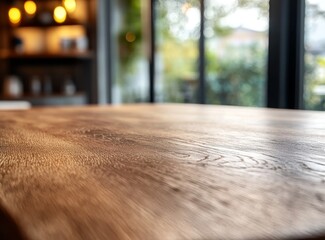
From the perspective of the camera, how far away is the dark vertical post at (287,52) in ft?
11.8

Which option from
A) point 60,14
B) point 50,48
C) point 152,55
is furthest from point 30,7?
point 152,55

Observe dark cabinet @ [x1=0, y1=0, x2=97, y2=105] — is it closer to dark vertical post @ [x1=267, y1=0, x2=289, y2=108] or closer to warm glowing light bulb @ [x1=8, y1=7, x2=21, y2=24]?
warm glowing light bulb @ [x1=8, y1=7, x2=21, y2=24]

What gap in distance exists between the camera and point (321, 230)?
→ 0.35 metres

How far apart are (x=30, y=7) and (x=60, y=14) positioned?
418 mm

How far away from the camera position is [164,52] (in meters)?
5.35

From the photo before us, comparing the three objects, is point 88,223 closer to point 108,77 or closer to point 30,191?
point 30,191

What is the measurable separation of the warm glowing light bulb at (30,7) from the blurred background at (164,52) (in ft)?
0.04

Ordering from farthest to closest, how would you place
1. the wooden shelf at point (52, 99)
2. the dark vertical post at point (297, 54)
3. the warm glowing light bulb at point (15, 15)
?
1. the warm glowing light bulb at point (15, 15)
2. the wooden shelf at point (52, 99)
3. the dark vertical post at point (297, 54)

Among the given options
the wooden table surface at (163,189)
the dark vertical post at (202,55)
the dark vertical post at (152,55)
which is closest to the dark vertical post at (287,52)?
the dark vertical post at (202,55)

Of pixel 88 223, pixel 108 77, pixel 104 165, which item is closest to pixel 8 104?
pixel 108 77

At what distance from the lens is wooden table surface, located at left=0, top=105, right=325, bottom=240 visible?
13.9 inches

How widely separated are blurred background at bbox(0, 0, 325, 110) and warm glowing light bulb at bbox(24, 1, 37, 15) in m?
0.01

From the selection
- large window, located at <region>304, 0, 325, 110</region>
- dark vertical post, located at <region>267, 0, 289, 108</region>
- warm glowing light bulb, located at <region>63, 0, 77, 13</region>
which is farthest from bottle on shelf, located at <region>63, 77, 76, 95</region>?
large window, located at <region>304, 0, 325, 110</region>

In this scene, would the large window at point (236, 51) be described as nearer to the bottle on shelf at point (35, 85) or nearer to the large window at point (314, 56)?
the large window at point (314, 56)
